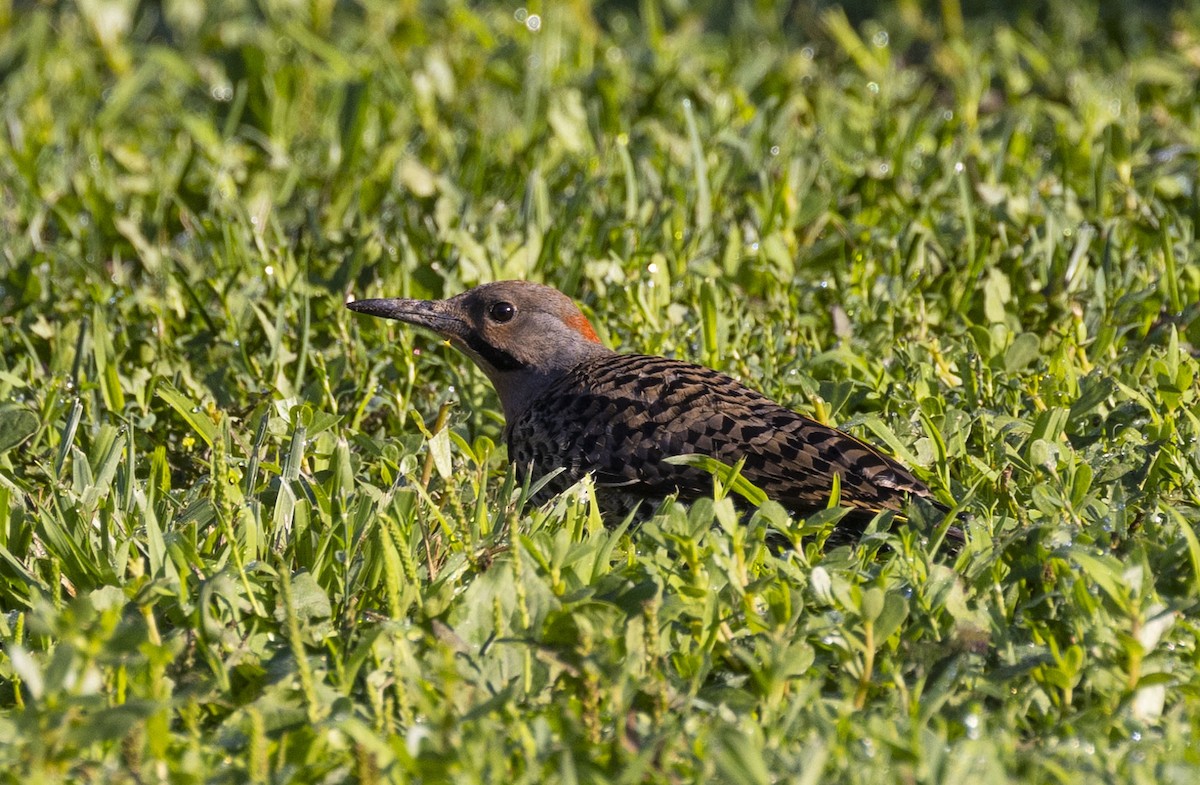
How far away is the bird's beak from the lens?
5031 mm

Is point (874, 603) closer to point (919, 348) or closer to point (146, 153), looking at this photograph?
point (919, 348)

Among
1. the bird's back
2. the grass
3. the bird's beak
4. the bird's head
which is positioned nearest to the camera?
the grass

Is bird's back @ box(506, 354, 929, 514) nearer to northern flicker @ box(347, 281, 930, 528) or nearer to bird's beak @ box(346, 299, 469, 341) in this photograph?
northern flicker @ box(347, 281, 930, 528)

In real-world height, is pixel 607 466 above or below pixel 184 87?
below

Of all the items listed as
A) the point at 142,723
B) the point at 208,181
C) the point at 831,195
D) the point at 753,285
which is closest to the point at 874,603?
the point at 142,723

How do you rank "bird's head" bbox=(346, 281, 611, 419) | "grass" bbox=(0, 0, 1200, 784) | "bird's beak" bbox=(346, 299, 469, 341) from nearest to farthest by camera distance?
"grass" bbox=(0, 0, 1200, 784) → "bird's beak" bbox=(346, 299, 469, 341) → "bird's head" bbox=(346, 281, 611, 419)

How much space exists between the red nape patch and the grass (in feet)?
0.65

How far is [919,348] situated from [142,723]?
2835 mm

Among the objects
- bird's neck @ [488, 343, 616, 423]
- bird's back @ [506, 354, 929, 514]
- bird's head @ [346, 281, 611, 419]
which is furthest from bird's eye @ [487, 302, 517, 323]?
bird's back @ [506, 354, 929, 514]

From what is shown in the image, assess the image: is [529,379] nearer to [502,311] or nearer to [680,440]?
[502,311]

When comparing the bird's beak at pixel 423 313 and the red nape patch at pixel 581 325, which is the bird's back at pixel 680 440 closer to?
the red nape patch at pixel 581 325

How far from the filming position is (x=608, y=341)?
5469 mm

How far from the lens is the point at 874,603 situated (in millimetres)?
3115

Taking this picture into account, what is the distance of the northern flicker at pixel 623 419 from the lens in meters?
4.20
